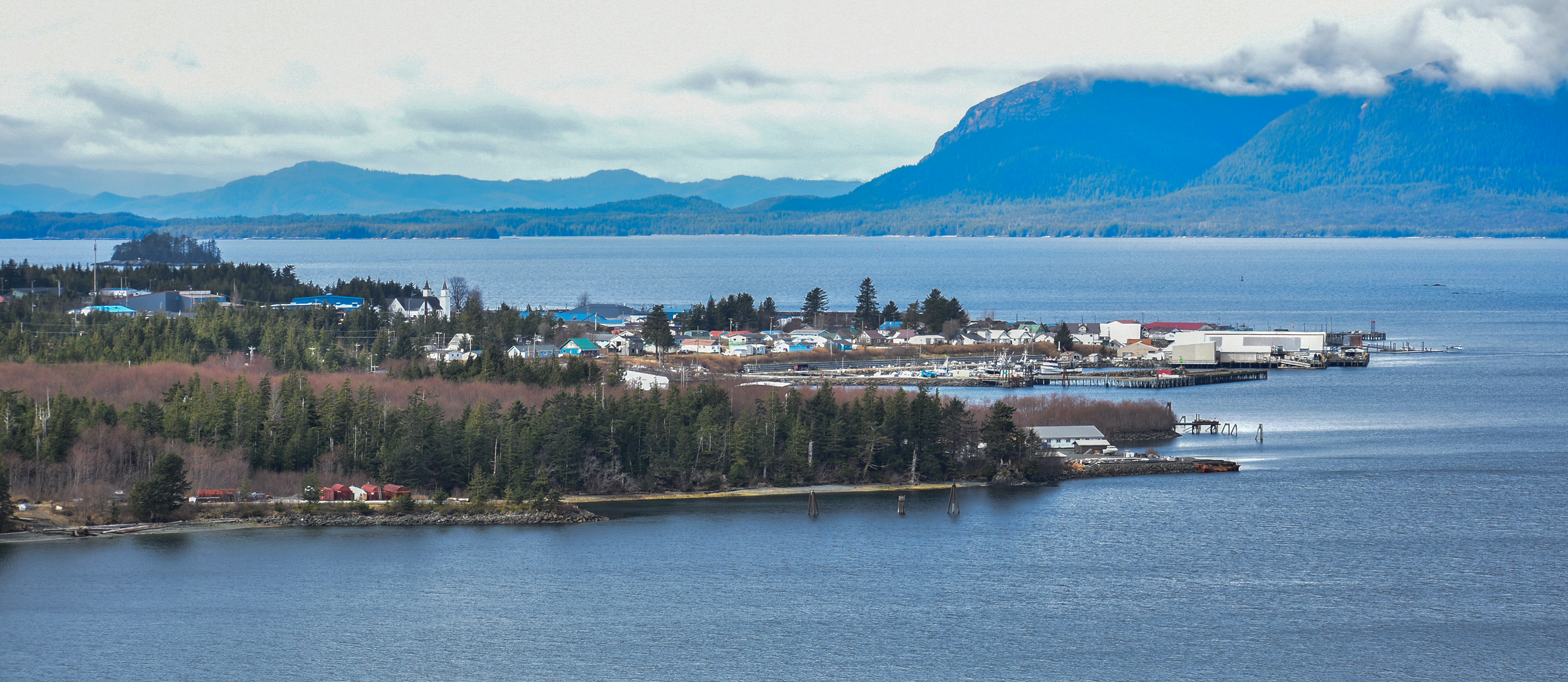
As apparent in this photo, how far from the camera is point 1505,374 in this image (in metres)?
58.2

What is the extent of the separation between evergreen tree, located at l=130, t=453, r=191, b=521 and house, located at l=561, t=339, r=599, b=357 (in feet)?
88.4

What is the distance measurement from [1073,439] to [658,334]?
2545cm

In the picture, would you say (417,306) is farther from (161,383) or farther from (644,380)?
(161,383)

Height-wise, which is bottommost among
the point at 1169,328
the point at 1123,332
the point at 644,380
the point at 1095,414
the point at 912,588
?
the point at 912,588

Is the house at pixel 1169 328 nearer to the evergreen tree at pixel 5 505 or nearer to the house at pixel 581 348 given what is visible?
the house at pixel 581 348

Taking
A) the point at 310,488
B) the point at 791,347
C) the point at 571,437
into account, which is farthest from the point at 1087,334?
the point at 310,488

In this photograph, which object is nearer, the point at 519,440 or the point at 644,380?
the point at 519,440

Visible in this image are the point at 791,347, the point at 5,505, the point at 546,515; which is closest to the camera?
the point at 5,505

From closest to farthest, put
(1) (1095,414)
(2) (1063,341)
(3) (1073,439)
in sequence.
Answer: (3) (1073,439), (1) (1095,414), (2) (1063,341)

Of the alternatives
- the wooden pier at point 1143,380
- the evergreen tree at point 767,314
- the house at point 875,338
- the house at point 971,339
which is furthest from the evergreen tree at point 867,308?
the wooden pier at point 1143,380

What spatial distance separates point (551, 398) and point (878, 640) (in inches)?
646

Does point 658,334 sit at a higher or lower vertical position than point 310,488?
higher

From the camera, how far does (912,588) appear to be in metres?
25.7

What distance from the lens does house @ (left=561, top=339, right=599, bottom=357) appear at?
57.9 meters
